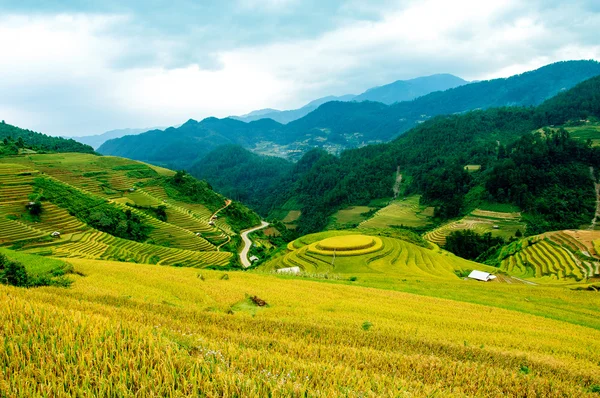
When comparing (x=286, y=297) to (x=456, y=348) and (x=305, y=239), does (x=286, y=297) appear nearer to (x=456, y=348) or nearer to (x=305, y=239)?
(x=456, y=348)

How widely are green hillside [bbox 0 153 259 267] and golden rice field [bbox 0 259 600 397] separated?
3079 cm

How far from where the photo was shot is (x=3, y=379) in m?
3.44

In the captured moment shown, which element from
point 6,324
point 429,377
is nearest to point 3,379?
point 6,324

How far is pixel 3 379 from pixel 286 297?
393 inches

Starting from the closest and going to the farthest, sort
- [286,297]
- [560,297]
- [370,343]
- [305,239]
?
[370,343] → [286,297] → [560,297] → [305,239]

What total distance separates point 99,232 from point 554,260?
59.9 metres

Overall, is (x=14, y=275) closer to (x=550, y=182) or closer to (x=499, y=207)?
(x=499, y=207)

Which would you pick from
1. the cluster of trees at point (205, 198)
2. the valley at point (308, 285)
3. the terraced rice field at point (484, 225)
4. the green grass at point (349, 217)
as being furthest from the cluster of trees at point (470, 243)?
the cluster of trees at point (205, 198)

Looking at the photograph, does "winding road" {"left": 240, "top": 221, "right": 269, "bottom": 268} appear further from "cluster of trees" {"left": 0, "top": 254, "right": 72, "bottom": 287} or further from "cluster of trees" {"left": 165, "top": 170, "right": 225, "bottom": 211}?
"cluster of trees" {"left": 0, "top": 254, "right": 72, "bottom": 287}

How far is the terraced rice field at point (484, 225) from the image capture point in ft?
208

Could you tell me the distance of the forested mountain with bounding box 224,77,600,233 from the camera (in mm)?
73562

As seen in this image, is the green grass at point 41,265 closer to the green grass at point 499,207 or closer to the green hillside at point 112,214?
the green hillside at point 112,214

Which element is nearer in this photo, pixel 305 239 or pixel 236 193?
pixel 305 239

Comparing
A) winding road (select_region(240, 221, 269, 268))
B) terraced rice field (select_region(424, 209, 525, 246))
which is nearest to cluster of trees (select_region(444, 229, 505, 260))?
terraced rice field (select_region(424, 209, 525, 246))
